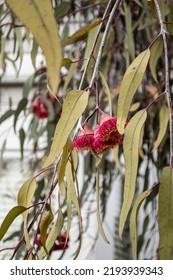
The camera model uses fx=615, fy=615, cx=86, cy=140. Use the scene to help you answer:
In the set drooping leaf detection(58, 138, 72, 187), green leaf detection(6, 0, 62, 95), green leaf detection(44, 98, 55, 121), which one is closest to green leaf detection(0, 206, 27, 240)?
drooping leaf detection(58, 138, 72, 187)

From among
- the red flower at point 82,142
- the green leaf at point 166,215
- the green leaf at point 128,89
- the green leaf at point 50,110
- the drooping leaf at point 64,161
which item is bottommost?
the green leaf at point 166,215

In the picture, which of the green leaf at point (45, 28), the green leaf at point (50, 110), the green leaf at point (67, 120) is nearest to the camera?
the green leaf at point (45, 28)

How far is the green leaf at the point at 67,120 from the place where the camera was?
595 millimetres

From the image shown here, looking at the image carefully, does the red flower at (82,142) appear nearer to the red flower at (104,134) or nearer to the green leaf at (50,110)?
Result: the red flower at (104,134)

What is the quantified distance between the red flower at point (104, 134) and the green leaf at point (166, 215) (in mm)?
89

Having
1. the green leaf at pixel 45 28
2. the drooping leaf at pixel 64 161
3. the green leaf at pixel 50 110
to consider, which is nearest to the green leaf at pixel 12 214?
the drooping leaf at pixel 64 161

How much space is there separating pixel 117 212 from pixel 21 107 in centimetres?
106

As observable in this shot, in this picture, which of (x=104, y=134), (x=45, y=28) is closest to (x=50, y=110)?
(x=104, y=134)

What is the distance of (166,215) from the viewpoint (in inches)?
25.6

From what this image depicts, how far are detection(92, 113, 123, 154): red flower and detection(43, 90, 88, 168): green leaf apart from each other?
0.08 m

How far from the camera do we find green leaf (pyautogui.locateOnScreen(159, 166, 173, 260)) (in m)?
0.65

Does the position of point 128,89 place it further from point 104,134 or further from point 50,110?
point 50,110

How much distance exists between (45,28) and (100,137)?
10.6 inches
